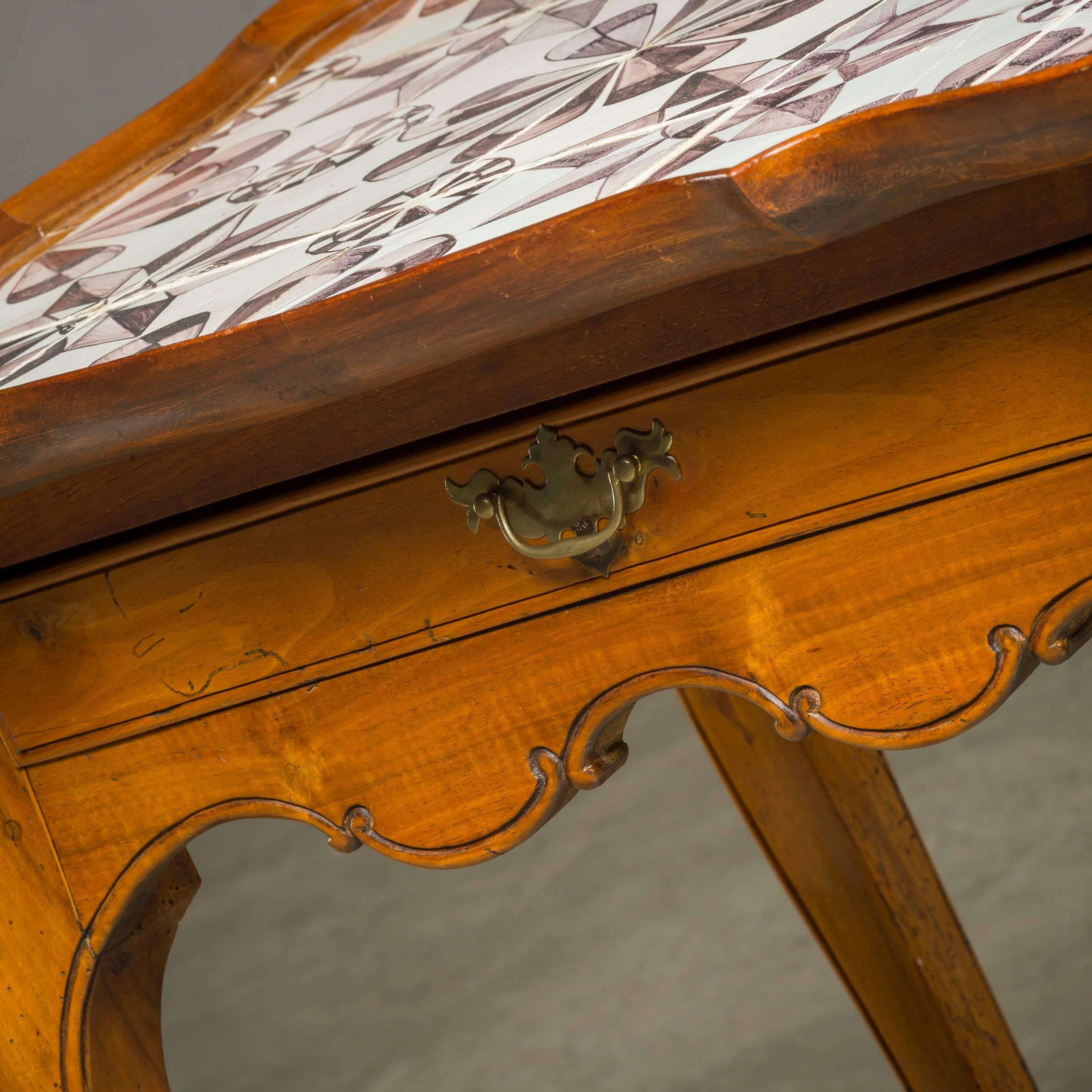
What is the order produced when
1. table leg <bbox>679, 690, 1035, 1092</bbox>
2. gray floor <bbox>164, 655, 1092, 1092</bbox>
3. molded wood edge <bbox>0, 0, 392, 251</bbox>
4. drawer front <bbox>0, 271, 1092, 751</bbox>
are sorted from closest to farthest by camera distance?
drawer front <bbox>0, 271, 1092, 751</bbox> < molded wood edge <bbox>0, 0, 392, 251</bbox> < table leg <bbox>679, 690, 1035, 1092</bbox> < gray floor <bbox>164, 655, 1092, 1092</bbox>

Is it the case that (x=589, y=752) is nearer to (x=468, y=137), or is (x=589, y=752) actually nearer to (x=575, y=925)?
(x=468, y=137)

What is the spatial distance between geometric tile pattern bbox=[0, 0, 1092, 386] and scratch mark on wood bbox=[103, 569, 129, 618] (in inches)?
4.0

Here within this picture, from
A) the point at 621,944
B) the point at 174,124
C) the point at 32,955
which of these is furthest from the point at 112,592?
the point at 621,944

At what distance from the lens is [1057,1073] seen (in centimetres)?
139

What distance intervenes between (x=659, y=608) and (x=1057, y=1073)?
107 centimetres

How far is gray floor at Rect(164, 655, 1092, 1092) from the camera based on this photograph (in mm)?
1617

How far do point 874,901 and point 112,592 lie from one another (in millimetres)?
685

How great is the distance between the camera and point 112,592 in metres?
0.64

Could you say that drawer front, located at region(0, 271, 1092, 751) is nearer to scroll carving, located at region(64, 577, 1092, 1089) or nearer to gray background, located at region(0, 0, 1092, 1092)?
scroll carving, located at region(64, 577, 1092, 1089)

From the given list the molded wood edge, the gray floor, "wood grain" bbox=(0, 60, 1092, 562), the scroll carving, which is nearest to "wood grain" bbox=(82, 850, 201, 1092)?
the scroll carving

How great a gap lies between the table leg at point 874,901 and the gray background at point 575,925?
1.21 feet

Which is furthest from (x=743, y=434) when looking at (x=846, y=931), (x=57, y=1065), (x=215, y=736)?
(x=846, y=931)

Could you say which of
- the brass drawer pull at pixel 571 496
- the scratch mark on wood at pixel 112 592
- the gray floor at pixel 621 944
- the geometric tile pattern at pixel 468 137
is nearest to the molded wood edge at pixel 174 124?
the geometric tile pattern at pixel 468 137

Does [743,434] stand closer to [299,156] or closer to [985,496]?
[985,496]
